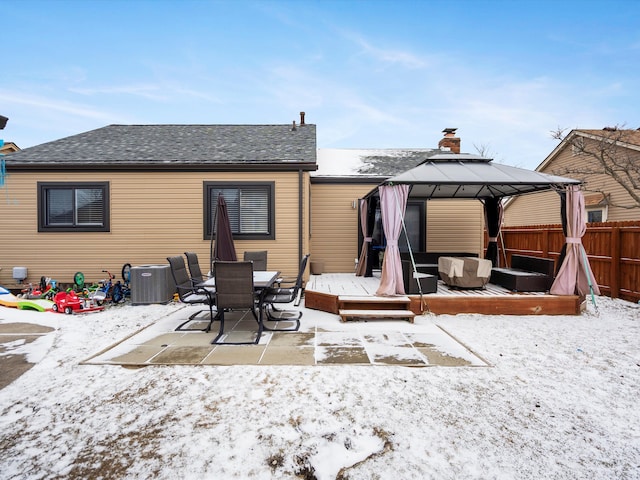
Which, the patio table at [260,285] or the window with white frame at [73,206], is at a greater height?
the window with white frame at [73,206]

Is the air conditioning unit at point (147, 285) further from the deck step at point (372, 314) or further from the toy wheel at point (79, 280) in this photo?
the deck step at point (372, 314)

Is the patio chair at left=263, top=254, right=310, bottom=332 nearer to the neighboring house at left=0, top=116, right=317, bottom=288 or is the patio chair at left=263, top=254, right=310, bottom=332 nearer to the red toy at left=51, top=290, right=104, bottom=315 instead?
the neighboring house at left=0, top=116, right=317, bottom=288

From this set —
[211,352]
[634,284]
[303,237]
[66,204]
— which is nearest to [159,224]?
[66,204]

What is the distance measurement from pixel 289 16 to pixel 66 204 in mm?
9367

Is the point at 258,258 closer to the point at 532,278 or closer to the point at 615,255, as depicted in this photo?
the point at 532,278

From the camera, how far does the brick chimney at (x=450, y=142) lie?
12.3 m

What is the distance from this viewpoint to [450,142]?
40.5 ft

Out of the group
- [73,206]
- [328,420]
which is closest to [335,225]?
[73,206]

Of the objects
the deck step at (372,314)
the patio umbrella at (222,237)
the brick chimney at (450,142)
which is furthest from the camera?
the brick chimney at (450,142)

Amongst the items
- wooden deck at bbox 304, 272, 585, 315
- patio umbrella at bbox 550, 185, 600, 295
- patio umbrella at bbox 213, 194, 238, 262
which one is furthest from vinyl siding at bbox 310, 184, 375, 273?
patio umbrella at bbox 550, 185, 600, 295

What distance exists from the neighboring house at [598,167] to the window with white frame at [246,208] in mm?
10819

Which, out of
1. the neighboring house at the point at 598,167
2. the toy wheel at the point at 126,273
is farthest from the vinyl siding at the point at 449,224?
the toy wheel at the point at 126,273

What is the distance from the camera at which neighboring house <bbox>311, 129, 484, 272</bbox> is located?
32.5 feet

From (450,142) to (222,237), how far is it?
979 cm
